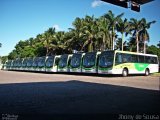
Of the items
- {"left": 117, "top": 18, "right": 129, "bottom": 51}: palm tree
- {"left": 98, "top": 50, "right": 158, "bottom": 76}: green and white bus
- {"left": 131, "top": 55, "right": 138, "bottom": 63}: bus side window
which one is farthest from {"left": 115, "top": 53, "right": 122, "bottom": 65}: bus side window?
{"left": 117, "top": 18, "right": 129, "bottom": 51}: palm tree

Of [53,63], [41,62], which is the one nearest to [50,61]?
[53,63]

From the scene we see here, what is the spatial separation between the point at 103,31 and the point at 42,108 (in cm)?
4668

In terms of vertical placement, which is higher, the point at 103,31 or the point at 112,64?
the point at 103,31

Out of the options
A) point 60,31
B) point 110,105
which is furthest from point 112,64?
point 60,31

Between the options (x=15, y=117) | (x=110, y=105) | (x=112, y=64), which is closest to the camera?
(x=15, y=117)

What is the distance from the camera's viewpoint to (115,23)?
55469 millimetres

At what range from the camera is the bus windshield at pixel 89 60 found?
95.4ft

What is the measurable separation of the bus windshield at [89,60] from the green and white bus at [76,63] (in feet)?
3.22

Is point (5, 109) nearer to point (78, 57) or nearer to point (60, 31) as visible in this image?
point (78, 57)

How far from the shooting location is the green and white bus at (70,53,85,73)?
103 ft

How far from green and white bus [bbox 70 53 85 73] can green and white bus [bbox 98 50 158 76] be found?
166 inches

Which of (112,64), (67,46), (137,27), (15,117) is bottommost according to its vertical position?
(15,117)

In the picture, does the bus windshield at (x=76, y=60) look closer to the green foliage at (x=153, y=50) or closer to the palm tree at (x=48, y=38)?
the palm tree at (x=48, y=38)

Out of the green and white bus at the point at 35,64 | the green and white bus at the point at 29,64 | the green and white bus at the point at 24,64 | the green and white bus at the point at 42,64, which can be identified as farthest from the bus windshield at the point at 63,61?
the green and white bus at the point at 24,64
